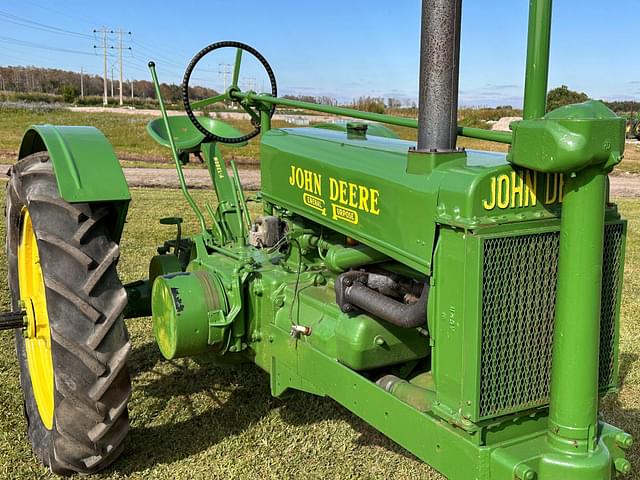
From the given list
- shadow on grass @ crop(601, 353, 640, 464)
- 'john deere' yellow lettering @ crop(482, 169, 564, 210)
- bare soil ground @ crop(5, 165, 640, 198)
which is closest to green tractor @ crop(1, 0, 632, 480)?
'john deere' yellow lettering @ crop(482, 169, 564, 210)

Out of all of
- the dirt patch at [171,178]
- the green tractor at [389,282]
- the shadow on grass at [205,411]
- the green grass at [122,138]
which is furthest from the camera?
the green grass at [122,138]

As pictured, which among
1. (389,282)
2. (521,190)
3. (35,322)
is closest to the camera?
(521,190)

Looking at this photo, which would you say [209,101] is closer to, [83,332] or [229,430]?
[83,332]

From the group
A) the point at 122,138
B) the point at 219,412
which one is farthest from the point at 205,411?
the point at 122,138

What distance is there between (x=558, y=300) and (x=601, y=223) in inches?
9.1

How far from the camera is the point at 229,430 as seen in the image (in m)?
3.41

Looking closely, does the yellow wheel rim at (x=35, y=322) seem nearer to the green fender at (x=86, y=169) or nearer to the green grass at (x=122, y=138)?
the green fender at (x=86, y=169)

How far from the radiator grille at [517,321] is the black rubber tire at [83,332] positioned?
1.52 metres

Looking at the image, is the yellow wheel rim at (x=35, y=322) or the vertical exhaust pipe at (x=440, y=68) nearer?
the vertical exhaust pipe at (x=440, y=68)

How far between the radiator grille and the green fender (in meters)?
1.62

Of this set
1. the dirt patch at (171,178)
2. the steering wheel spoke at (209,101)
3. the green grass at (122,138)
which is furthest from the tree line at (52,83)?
the steering wheel spoke at (209,101)

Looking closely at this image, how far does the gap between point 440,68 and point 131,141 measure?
70.5 feet

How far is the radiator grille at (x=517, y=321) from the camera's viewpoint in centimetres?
190

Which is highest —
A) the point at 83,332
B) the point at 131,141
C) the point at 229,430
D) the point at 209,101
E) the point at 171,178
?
the point at 209,101
